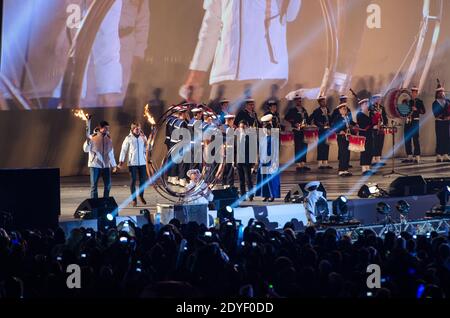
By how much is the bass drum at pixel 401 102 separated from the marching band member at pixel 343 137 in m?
1.59

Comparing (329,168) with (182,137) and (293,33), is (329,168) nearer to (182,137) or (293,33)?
(293,33)

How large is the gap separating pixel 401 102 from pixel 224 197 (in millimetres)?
7859

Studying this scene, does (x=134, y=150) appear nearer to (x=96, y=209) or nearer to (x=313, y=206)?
(x=96, y=209)

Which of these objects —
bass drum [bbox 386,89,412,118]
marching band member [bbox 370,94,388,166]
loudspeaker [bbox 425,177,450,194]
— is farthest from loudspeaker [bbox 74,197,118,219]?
bass drum [bbox 386,89,412,118]

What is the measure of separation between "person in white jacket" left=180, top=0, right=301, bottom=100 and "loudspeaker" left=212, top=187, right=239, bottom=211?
5.70m

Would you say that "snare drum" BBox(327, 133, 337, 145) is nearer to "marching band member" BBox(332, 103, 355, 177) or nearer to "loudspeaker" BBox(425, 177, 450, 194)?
"marching band member" BBox(332, 103, 355, 177)

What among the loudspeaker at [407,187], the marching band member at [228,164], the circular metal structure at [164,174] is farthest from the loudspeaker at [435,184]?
the circular metal structure at [164,174]

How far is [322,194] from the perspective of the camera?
61.1 feet

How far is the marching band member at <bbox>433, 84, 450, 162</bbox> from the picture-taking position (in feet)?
86.2

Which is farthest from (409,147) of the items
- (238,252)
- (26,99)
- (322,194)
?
(238,252)

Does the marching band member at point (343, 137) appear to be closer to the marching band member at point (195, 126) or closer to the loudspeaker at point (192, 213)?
the marching band member at point (195, 126)

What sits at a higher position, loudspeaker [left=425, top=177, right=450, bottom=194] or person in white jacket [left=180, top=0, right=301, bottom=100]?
person in white jacket [left=180, top=0, right=301, bottom=100]

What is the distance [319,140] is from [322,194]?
6.33 metres

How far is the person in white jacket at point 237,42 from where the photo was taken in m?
24.2
